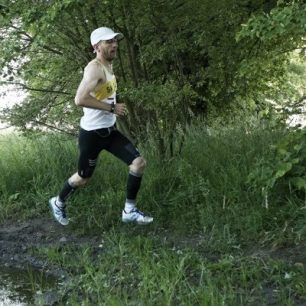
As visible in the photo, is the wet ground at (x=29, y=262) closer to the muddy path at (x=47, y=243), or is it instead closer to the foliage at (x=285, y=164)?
the muddy path at (x=47, y=243)

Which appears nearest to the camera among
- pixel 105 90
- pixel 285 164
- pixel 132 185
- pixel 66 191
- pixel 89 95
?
pixel 285 164

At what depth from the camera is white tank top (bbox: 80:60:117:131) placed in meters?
5.76

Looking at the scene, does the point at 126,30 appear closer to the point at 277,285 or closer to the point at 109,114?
the point at 109,114

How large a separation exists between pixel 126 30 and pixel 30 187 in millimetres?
2473

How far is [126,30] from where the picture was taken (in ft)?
24.6

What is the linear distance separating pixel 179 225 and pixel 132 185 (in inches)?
26.7

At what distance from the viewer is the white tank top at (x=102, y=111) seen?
576cm

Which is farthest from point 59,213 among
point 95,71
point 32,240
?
point 95,71

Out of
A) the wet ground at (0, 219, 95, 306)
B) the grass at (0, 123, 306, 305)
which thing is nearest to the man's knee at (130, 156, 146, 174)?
the grass at (0, 123, 306, 305)

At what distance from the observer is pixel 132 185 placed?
19.9 feet

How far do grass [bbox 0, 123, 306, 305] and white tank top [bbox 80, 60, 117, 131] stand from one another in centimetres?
118

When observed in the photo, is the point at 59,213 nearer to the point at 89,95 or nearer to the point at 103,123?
the point at 103,123

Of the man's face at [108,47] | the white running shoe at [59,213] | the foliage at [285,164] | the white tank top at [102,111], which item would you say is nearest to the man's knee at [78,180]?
the white running shoe at [59,213]

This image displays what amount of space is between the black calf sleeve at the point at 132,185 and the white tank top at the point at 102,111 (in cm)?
61
